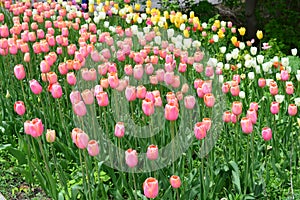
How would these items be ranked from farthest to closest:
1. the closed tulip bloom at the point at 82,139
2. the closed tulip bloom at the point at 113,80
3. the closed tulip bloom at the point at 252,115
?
1. the closed tulip bloom at the point at 113,80
2. the closed tulip bloom at the point at 252,115
3. the closed tulip bloom at the point at 82,139

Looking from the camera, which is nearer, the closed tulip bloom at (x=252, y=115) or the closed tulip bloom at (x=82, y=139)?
the closed tulip bloom at (x=82, y=139)

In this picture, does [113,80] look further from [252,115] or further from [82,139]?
[252,115]

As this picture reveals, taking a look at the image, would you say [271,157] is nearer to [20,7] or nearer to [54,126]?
[54,126]

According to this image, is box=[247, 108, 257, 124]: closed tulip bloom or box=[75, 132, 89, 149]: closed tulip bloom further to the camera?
box=[247, 108, 257, 124]: closed tulip bloom

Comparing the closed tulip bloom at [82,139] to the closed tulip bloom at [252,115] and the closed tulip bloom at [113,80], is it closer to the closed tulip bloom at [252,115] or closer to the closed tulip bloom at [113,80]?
the closed tulip bloom at [113,80]

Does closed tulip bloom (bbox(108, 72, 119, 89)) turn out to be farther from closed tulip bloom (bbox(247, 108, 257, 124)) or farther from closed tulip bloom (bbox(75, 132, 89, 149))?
closed tulip bloom (bbox(247, 108, 257, 124))

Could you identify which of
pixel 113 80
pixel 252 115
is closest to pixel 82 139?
pixel 113 80

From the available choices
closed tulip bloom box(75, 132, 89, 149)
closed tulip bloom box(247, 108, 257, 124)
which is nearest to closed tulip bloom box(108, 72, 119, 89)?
closed tulip bloom box(75, 132, 89, 149)

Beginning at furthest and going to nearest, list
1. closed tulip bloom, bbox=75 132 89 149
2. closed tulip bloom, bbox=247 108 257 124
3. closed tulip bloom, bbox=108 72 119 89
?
closed tulip bloom, bbox=108 72 119 89, closed tulip bloom, bbox=247 108 257 124, closed tulip bloom, bbox=75 132 89 149

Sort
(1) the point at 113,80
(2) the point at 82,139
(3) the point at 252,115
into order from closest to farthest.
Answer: (2) the point at 82,139, (3) the point at 252,115, (1) the point at 113,80

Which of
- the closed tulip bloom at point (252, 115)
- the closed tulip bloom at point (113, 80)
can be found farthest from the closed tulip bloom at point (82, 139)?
the closed tulip bloom at point (252, 115)

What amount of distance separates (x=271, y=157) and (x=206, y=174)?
20.4 inches

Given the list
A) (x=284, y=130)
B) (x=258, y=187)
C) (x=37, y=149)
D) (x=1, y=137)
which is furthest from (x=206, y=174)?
(x=1, y=137)

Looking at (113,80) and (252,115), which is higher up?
(113,80)
